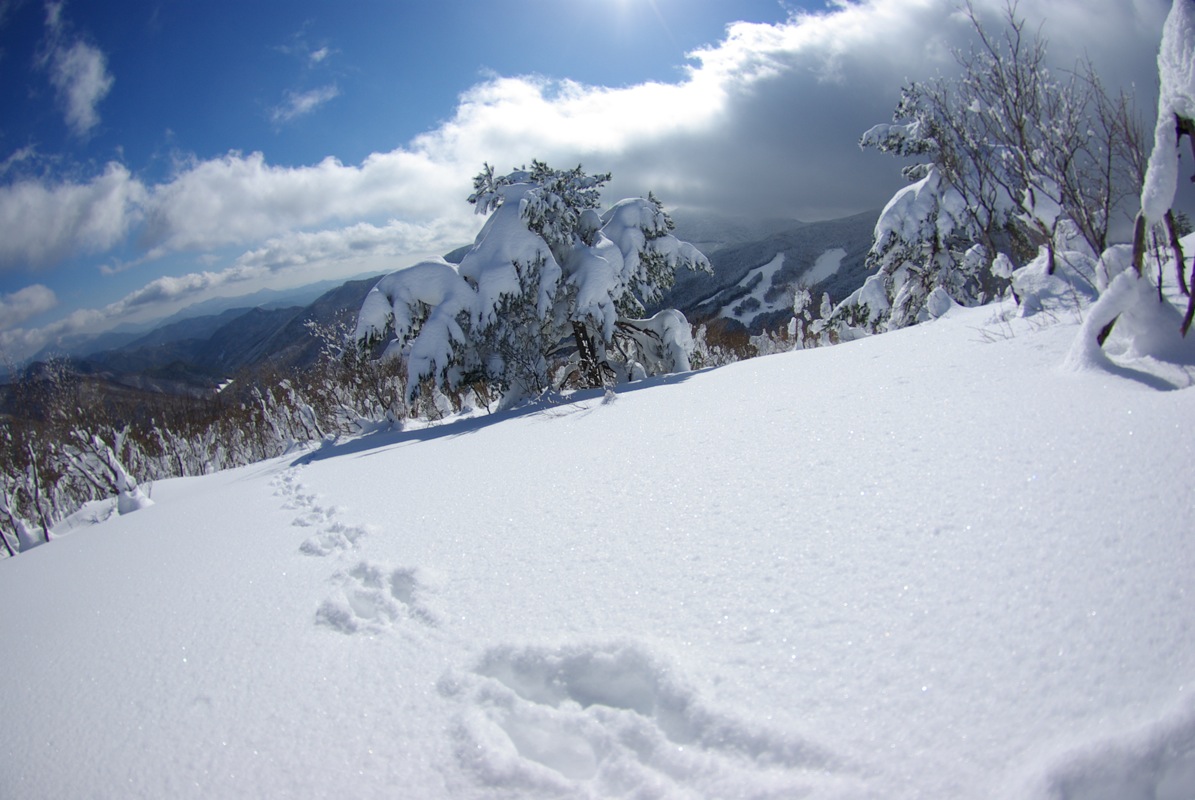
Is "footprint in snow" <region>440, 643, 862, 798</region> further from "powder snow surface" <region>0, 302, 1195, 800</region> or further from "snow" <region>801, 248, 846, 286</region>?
"snow" <region>801, 248, 846, 286</region>

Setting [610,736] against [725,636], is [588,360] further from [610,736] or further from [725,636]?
[610,736]

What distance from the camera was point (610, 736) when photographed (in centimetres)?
160

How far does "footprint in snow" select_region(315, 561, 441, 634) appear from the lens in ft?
7.78

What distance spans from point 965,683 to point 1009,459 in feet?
4.16

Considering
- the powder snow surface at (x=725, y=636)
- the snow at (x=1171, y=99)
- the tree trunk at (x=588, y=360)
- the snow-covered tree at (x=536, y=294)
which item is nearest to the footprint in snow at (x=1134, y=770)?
the powder snow surface at (x=725, y=636)

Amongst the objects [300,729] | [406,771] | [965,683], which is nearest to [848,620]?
[965,683]

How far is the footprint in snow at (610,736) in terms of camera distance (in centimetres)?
136

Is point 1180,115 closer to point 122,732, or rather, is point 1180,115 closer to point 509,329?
point 122,732

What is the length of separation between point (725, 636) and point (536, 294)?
30.5 feet

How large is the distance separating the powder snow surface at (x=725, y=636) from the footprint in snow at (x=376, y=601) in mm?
17

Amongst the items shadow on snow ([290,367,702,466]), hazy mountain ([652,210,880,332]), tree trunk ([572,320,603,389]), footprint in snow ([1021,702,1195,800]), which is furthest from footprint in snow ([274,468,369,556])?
hazy mountain ([652,210,880,332])

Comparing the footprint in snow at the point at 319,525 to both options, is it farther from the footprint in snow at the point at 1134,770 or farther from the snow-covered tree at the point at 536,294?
the snow-covered tree at the point at 536,294

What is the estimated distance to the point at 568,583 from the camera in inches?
92.0

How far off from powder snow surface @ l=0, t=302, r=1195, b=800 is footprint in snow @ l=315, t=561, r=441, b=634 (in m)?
0.02
